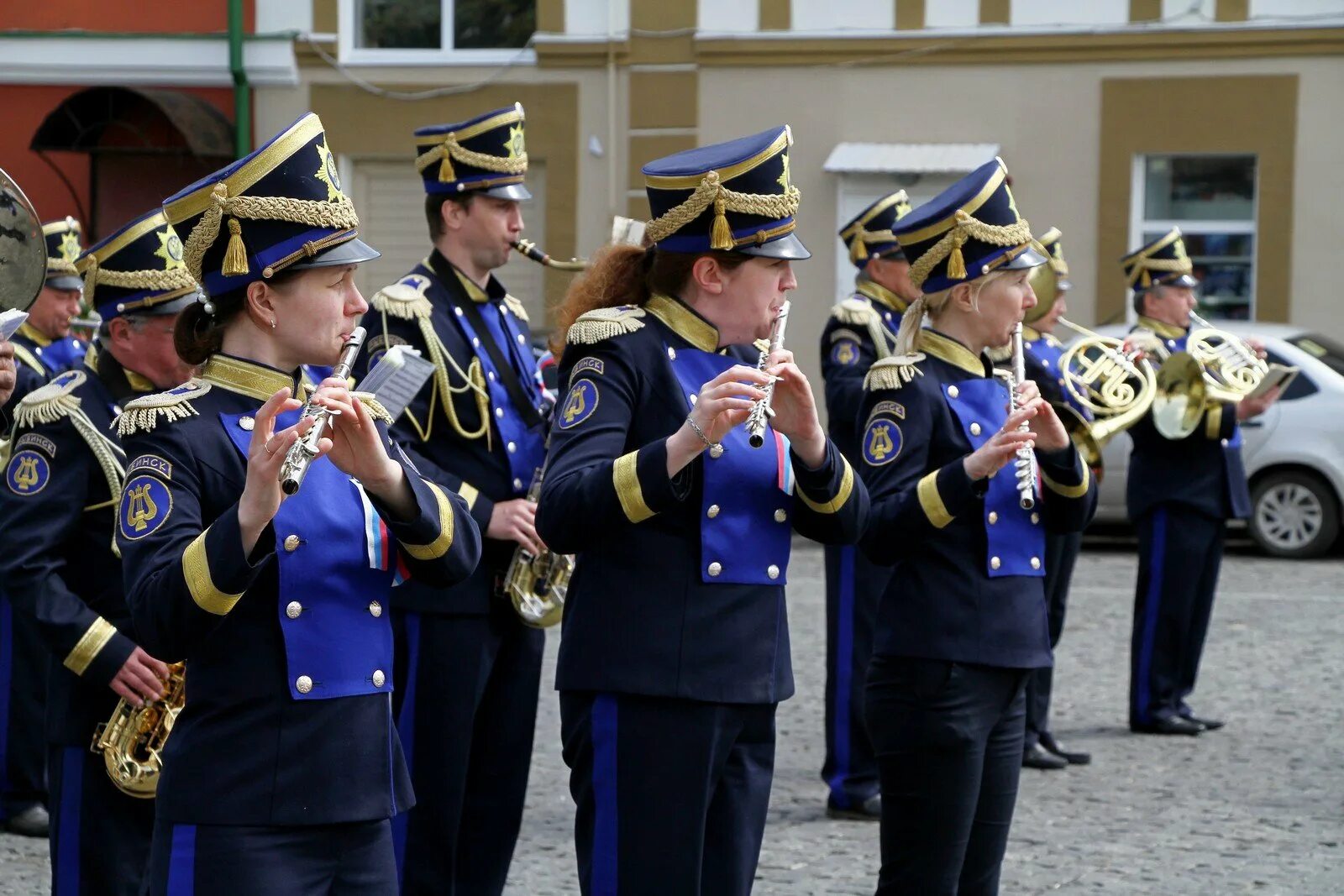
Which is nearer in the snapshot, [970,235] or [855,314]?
[970,235]

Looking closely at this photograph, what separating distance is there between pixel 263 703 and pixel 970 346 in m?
2.11

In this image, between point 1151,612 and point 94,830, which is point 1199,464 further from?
point 94,830

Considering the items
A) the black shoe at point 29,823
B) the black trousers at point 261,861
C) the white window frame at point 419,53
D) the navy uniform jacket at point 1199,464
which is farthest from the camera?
the white window frame at point 419,53

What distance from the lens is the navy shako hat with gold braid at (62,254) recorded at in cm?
807

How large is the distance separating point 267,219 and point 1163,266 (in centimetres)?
645

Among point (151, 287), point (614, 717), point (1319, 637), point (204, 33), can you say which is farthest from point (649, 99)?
point (614, 717)

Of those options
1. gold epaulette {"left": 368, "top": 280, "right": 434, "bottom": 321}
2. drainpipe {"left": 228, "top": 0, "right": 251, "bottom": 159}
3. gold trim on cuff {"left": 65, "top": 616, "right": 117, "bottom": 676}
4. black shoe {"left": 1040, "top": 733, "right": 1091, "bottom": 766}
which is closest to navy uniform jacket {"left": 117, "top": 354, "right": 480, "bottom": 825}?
gold trim on cuff {"left": 65, "top": 616, "right": 117, "bottom": 676}

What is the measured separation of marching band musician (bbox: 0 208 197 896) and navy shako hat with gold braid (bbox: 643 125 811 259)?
56.8 inches

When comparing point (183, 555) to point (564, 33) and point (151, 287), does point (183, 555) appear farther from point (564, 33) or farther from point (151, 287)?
point (564, 33)

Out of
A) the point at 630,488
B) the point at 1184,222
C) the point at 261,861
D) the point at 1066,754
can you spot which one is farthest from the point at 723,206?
the point at 1184,222

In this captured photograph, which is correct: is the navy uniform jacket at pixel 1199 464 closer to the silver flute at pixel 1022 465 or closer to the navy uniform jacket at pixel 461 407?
the navy uniform jacket at pixel 461 407

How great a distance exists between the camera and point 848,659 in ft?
24.1

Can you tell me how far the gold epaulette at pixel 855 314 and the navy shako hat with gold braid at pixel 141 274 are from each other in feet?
10.7

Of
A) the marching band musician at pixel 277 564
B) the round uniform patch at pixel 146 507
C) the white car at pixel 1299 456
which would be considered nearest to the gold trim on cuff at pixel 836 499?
the marching band musician at pixel 277 564
